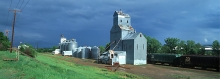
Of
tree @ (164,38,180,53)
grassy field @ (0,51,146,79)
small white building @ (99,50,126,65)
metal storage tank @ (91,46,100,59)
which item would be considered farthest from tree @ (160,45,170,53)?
grassy field @ (0,51,146,79)

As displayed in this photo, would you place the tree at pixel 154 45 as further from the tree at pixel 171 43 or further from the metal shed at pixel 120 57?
the metal shed at pixel 120 57

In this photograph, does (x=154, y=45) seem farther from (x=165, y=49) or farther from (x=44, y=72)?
(x=44, y=72)

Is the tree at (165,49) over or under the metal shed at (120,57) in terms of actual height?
over

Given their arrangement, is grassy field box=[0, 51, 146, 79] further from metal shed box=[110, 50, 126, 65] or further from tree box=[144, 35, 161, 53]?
tree box=[144, 35, 161, 53]

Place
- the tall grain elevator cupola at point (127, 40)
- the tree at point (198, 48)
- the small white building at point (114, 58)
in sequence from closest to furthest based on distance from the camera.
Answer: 1. the small white building at point (114, 58)
2. the tall grain elevator cupola at point (127, 40)
3. the tree at point (198, 48)

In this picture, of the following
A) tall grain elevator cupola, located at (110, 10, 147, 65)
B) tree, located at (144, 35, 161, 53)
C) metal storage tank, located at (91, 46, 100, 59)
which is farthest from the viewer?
tree, located at (144, 35, 161, 53)

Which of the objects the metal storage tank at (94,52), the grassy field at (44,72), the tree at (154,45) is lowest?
the grassy field at (44,72)

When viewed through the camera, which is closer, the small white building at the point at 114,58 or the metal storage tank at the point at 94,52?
the small white building at the point at 114,58

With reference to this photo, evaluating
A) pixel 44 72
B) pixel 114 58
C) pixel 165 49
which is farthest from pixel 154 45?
pixel 44 72

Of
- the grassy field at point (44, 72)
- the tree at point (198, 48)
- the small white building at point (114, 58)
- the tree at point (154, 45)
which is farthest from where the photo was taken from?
the tree at point (154, 45)

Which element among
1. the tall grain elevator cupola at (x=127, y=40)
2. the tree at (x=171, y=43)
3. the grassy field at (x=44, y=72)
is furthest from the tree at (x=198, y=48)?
the grassy field at (x=44, y=72)

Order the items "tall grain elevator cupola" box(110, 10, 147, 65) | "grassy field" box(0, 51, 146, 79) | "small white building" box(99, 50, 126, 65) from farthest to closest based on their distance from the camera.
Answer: "tall grain elevator cupola" box(110, 10, 147, 65), "small white building" box(99, 50, 126, 65), "grassy field" box(0, 51, 146, 79)

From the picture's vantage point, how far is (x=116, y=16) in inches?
1831

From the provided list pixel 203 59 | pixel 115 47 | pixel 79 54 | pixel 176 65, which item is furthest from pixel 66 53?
pixel 203 59
